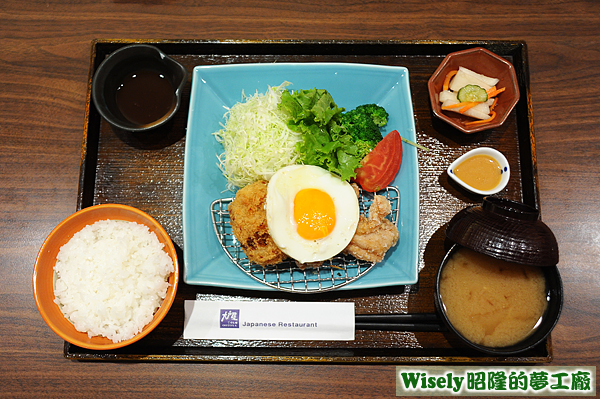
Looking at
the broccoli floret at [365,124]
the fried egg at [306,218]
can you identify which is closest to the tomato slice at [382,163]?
the broccoli floret at [365,124]

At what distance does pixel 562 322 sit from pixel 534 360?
408 mm

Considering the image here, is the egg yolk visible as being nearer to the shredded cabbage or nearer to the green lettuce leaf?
the green lettuce leaf

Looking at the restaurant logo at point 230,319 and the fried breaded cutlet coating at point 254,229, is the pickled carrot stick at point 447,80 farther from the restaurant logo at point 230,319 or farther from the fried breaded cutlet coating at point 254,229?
the restaurant logo at point 230,319

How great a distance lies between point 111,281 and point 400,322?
1.90 meters

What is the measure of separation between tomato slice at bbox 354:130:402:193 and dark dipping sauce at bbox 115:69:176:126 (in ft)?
4.69

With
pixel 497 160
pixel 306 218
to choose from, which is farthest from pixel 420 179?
pixel 306 218

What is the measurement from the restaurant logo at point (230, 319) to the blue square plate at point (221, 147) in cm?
18

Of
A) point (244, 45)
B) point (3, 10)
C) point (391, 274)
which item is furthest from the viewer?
point (3, 10)

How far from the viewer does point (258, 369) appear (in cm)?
242

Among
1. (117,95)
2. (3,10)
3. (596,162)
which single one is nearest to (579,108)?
(596,162)

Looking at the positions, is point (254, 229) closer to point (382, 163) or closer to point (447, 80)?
point (382, 163)

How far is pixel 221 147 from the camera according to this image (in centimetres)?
260

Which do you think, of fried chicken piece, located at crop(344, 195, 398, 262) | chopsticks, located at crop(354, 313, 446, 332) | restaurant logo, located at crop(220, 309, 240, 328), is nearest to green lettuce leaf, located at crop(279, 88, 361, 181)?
fried chicken piece, located at crop(344, 195, 398, 262)

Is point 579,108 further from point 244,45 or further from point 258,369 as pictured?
point 258,369
